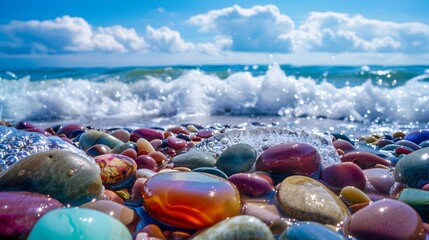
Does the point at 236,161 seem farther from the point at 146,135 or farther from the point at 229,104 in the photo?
the point at 229,104

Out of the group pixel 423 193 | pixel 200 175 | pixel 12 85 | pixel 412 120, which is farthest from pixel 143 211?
pixel 12 85

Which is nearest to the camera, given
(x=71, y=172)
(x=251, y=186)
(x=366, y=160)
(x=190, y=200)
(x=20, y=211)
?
(x=20, y=211)

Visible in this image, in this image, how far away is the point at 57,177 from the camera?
1.62 metres

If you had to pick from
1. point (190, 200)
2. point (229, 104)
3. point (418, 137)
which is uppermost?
point (190, 200)

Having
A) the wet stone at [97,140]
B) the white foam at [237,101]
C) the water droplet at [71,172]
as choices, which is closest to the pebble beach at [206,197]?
the water droplet at [71,172]

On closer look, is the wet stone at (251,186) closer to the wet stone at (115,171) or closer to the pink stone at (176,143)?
the wet stone at (115,171)

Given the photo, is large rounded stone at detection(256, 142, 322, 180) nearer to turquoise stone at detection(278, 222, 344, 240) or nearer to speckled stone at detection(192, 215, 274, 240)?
turquoise stone at detection(278, 222, 344, 240)

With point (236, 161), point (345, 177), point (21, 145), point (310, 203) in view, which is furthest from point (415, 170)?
point (21, 145)

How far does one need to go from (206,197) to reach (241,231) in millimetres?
321

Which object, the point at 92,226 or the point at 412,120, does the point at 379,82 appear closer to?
the point at 412,120

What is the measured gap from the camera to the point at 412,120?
6.44 meters

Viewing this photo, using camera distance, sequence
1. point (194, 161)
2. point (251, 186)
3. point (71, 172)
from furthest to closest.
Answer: point (194, 161)
point (251, 186)
point (71, 172)

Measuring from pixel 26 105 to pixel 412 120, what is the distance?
22.4 feet

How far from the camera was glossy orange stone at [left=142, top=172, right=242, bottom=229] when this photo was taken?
1508mm
